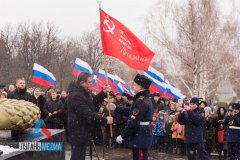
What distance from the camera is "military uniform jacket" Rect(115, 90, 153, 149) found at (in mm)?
6473

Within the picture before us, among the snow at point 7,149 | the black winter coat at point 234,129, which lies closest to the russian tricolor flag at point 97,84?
the black winter coat at point 234,129

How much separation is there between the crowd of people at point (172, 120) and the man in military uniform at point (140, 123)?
0.20 feet

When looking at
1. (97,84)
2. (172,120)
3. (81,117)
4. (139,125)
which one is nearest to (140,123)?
(139,125)

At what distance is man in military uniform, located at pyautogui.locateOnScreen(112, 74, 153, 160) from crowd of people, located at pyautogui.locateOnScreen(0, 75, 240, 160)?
60mm

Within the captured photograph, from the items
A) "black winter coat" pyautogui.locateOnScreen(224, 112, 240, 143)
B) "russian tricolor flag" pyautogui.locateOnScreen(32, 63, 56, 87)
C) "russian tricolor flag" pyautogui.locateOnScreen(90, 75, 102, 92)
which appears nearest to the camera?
"black winter coat" pyautogui.locateOnScreen(224, 112, 240, 143)

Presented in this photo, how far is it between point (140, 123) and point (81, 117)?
1095 mm

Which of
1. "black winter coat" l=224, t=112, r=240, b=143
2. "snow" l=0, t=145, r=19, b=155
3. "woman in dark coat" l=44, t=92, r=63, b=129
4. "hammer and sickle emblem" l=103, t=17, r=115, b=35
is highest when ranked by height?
"hammer and sickle emblem" l=103, t=17, r=115, b=35

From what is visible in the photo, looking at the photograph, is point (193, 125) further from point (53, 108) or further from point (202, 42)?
point (202, 42)

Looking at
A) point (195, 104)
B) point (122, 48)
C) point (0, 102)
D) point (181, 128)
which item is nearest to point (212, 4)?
point (181, 128)

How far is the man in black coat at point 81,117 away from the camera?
6006mm

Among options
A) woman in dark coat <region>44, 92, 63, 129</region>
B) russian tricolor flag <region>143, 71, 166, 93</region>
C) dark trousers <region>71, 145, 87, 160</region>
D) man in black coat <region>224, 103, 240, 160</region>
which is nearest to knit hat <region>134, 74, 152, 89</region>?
dark trousers <region>71, 145, 87, 160</region>

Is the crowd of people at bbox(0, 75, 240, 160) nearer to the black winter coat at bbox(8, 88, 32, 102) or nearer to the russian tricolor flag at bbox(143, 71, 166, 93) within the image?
the black winter coat at bbox(8, 88, 32, 102)

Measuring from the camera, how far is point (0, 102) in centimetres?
464

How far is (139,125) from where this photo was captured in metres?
6.62
